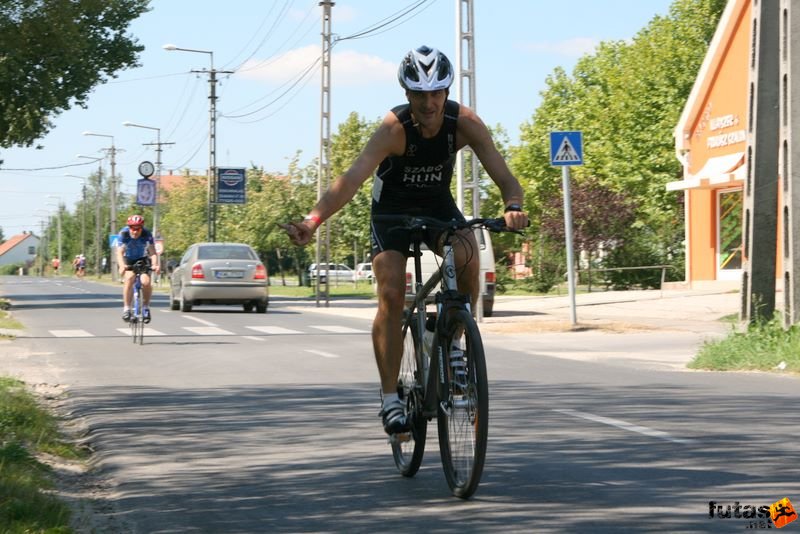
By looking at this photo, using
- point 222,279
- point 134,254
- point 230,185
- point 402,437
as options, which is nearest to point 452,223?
point 402,437

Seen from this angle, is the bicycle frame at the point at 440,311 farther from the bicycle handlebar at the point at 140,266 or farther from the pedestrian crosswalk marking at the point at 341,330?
the pedestrian crosswalk marking at the point at 341,330

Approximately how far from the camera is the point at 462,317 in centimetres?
614

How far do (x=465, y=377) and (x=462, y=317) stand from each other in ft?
0.89

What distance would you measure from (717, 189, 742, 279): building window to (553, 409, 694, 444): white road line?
92.6 ft

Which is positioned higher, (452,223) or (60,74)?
(60,74)

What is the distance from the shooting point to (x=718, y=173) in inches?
1436

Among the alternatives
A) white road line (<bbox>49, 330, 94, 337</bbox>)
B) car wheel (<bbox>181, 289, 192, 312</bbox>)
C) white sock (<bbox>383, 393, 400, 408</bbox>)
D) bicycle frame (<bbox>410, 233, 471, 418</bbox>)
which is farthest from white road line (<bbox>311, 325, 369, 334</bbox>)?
bicycle frame (<bbox>410, 233, 471, 418</bbox>)

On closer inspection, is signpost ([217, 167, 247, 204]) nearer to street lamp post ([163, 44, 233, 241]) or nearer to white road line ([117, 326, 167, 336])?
street lamp post ([163, 44, 233, 241])

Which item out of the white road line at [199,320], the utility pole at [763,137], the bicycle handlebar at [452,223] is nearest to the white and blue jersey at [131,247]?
the white road line at [199,320]

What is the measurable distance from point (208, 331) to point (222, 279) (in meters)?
7.44

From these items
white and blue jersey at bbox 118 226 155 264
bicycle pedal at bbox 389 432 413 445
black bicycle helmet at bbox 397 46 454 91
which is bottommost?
bicycle pedal at bbox 389 432 413 445

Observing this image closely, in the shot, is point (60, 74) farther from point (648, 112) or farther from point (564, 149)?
point (648, 112)

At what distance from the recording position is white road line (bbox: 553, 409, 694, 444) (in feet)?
26.2

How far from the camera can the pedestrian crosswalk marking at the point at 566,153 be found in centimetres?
2203
